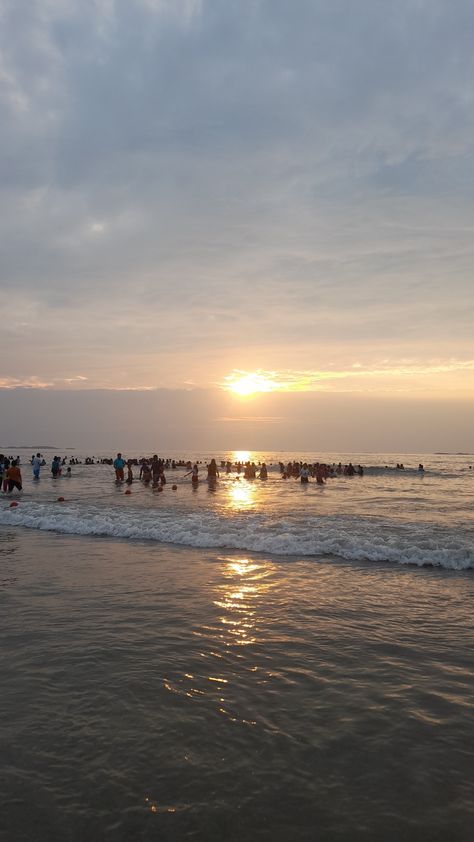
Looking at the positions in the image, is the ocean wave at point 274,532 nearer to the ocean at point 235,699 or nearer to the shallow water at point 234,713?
the ocean at point 235,699

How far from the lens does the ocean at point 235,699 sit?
12.2 ft

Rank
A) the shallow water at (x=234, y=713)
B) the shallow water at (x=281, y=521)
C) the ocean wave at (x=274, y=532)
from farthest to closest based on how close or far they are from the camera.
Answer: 1. the shallow water at (x=281, y=521)
2. the ocean wave at (x=274, y=532)
3. the shallow water at (x=234, y=713)

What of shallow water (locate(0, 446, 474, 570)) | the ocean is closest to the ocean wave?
shallow water (locate(0, 446, 474, 570))

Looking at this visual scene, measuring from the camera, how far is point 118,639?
7145mm

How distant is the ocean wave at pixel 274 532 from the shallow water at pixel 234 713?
3.64 meters

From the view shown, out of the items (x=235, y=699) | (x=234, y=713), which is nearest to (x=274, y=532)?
(x=235, y=699)

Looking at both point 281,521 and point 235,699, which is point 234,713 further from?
point 281,521

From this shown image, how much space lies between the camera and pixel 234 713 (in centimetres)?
515

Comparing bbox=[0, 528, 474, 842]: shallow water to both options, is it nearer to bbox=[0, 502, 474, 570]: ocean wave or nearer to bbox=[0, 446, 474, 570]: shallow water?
bbox=[0, 502, 474, 570]: ocean wave

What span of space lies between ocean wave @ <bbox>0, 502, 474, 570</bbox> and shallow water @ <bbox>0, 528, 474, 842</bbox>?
11.9 ft

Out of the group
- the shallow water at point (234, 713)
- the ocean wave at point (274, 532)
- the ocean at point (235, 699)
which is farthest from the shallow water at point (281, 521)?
the shallow water at point (234, 713)

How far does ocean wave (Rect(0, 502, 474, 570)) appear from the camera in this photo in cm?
1359

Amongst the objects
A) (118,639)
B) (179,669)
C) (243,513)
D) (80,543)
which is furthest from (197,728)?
(243,513)

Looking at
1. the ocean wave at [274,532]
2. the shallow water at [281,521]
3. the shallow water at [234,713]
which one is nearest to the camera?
the shallow water at [234,713]
